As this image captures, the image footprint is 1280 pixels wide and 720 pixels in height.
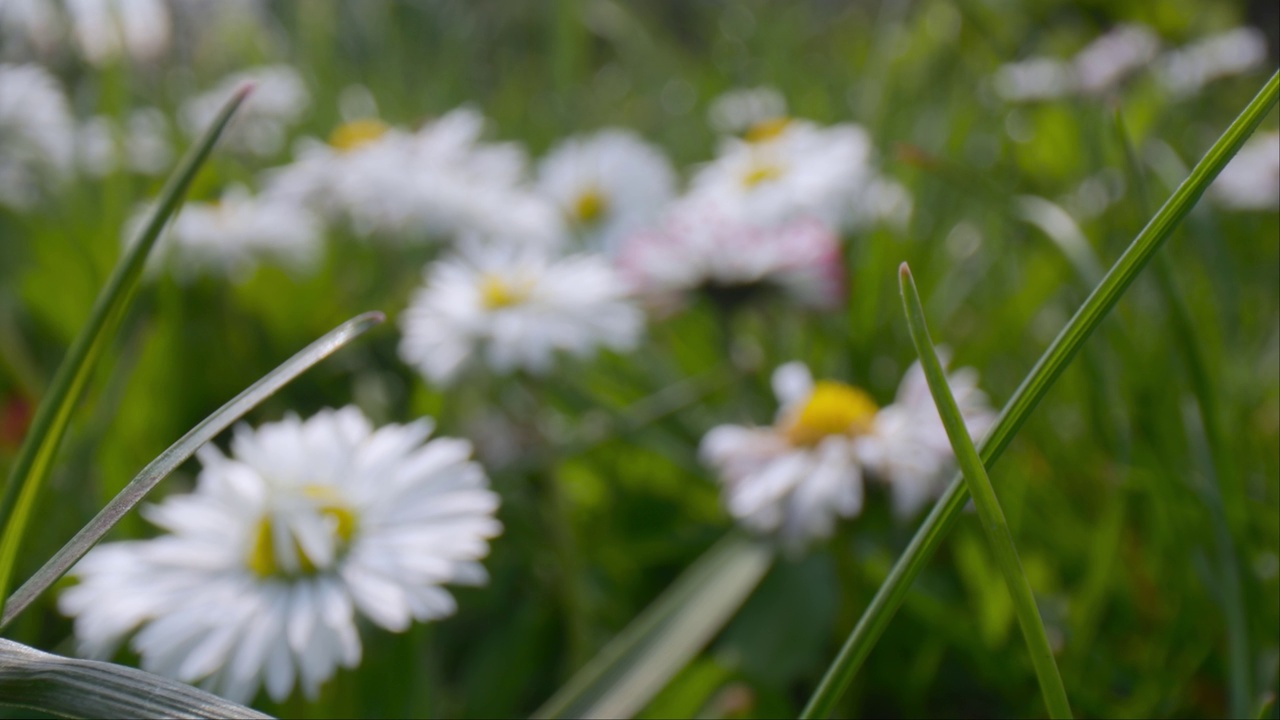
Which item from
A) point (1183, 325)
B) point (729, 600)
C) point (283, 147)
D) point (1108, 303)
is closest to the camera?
point (1108, 303)

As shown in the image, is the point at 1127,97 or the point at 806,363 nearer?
the point at 806,363

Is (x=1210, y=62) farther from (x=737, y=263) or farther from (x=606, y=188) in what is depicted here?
(x=737, y=263)

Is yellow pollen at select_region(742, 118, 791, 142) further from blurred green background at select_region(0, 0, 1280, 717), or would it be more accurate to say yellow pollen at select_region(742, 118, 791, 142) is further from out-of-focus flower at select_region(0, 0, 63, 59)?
out-of-focus flower at select_region(0, 0, 63, 59)

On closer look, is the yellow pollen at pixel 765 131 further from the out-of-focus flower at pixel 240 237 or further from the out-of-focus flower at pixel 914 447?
the out-of-focus flower at pixel 914 447

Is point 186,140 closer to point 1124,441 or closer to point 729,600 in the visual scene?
point 729,600

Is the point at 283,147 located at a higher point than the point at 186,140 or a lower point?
higher

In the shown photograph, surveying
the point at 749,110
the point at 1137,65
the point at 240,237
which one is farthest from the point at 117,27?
the point at 1137,65

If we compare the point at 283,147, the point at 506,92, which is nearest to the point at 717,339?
the point at 283,147
